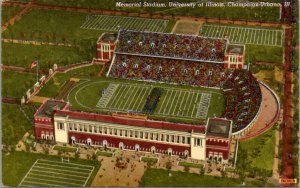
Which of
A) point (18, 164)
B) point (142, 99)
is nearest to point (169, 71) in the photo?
point (142, 99)

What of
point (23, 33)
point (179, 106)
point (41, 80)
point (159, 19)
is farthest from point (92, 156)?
point (159, 19)

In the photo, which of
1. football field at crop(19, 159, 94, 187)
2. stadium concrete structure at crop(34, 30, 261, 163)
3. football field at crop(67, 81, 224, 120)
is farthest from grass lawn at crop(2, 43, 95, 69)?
football field at crop(19, 159, 94, 187)

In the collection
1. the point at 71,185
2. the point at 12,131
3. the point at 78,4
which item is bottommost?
the point at 71,185

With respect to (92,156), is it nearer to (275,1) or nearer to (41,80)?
(41,80)

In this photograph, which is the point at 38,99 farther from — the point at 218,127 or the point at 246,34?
the point at 246,34

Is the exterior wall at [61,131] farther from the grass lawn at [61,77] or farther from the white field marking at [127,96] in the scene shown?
the grass lawn at [61,77]
